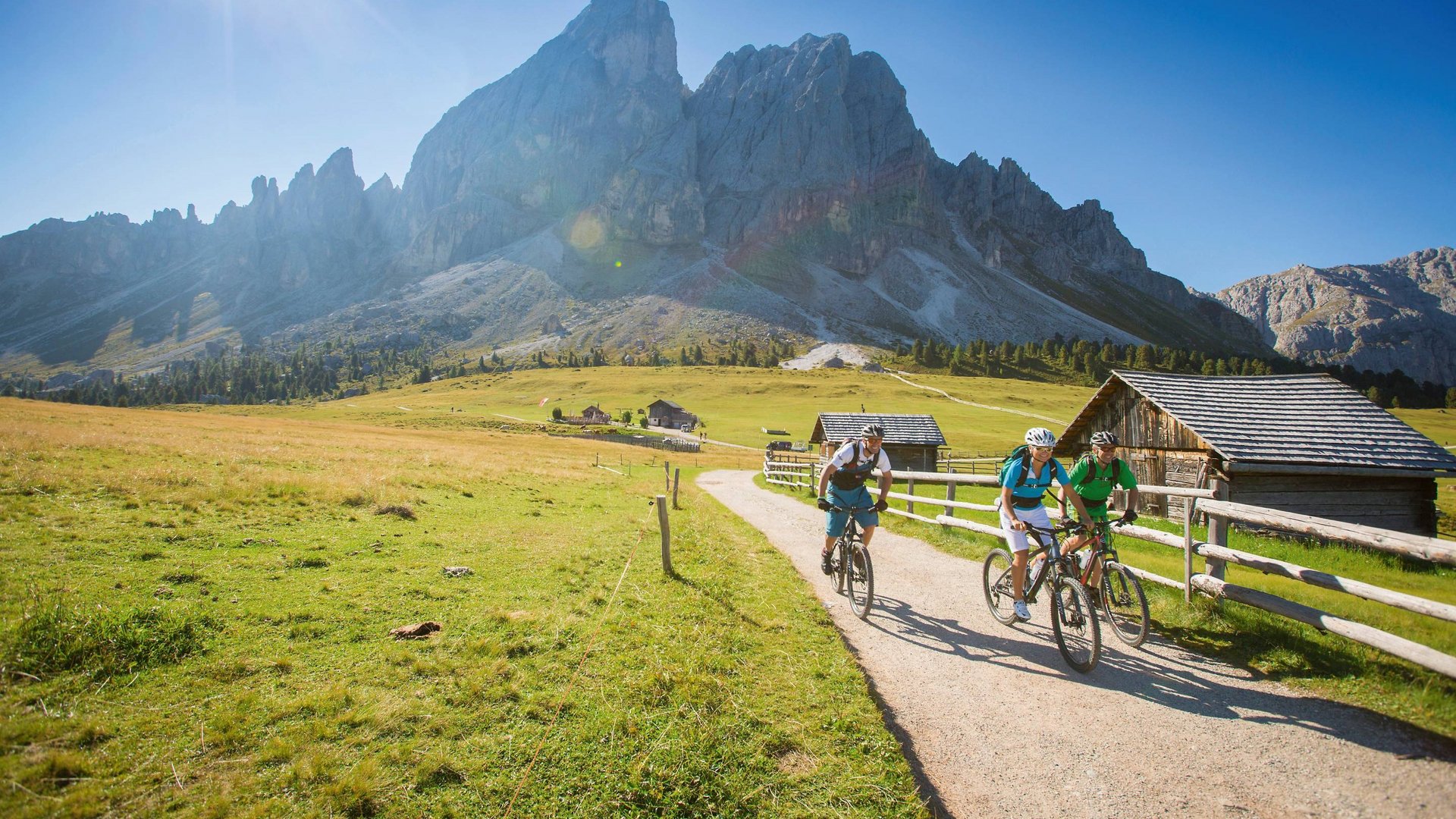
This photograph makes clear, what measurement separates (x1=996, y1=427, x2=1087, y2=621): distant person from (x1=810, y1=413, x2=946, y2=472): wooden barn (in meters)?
30.8

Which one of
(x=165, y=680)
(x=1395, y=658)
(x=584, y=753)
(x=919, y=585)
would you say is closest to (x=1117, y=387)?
(x=919, y=585)

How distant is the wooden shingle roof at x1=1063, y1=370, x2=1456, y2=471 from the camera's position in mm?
19297

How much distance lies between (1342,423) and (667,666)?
85.3 ft

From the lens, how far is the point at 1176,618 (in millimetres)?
8469

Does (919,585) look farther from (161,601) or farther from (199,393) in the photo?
(199,393)

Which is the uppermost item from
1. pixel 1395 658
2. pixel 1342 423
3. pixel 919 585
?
pixel 1342 423

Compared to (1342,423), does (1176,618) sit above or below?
below

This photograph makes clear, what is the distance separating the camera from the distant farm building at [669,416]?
305 ft

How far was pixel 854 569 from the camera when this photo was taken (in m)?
9.79

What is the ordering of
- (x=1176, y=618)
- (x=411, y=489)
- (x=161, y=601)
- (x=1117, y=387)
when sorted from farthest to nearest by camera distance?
(x=1117, y=387)
(x=411, y=489)
(x=1176, y=618)
(x=161, y=601)

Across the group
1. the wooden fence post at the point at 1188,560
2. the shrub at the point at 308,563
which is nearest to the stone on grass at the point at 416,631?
the shrub at the point at 308,563

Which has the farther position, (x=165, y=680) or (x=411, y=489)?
(x=411, y=489)

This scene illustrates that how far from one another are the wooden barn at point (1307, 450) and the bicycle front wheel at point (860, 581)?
14298mm

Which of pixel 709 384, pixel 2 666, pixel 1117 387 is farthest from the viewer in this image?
pixel 709 384
